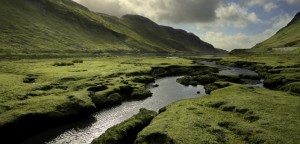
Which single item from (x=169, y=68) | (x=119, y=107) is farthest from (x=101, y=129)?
(x=169, y=68)

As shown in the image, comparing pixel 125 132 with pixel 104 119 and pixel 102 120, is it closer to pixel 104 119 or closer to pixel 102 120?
pixel 102 120

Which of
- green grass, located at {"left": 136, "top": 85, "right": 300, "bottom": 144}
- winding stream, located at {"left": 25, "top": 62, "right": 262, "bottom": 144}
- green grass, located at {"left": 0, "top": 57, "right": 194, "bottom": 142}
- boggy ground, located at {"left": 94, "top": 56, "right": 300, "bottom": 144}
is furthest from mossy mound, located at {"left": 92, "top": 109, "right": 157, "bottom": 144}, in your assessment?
green grass, located at {"left": 0, "top": 57, "right": 194, "bottom": 142}

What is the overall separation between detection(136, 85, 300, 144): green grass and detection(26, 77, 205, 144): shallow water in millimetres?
13808

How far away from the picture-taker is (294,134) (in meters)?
42.1

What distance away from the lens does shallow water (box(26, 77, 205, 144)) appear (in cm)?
5406

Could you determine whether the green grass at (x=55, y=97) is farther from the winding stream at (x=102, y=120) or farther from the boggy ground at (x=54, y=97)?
the winding stream at (x=102, y=120)

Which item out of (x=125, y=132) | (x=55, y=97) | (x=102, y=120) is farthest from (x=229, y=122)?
(x=55, y=97)

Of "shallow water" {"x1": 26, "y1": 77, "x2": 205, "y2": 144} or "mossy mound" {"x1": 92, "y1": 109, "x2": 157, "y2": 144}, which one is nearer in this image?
"mossy mound" {"x1": 92, "y1": 109, "x2": 157, "y2": 144}

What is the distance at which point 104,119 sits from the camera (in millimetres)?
65438

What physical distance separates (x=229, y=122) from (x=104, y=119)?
101ft

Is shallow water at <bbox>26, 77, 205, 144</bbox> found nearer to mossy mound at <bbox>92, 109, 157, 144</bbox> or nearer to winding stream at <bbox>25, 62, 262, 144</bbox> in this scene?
winding stream at <bbox>25, 62, 262, 144</bbox>

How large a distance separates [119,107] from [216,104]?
28.5 m

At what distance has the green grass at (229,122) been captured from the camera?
41969 mm

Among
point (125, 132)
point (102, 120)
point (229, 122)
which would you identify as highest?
point (229, 122)
